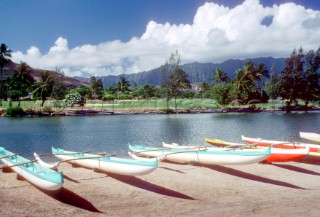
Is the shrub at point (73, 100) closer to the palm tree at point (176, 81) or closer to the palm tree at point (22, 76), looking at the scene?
the palm tree at point (22, 76)

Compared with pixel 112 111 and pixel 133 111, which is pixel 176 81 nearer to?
pixel 133 111

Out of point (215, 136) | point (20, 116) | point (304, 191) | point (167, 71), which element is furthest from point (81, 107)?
point (304, 191)

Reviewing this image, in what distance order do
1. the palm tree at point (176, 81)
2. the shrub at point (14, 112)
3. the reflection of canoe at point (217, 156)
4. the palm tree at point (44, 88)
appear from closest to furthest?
the reflection of canoe at point (217, 156)
the shrub at point (14, 112)
the palm tree at point (176, 81)
the palm tree at point (44, 88)

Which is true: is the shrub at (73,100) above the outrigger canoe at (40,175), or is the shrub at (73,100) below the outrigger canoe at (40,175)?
above

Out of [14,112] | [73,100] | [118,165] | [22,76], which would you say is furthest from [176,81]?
[118,165]

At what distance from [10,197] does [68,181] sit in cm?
286

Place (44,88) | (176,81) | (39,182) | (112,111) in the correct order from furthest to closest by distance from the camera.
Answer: (44,88) → (176,81) → (112,111) → (39,182)

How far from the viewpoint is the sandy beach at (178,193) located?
11.4m

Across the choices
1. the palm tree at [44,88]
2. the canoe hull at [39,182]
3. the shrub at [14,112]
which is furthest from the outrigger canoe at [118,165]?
the palm tree at [44,88]

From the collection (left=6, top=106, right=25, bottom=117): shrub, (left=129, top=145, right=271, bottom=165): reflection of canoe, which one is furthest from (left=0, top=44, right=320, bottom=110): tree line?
(left=129, top=145, right=271, bottom=165): reflection of canoe

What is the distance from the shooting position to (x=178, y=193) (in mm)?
13570

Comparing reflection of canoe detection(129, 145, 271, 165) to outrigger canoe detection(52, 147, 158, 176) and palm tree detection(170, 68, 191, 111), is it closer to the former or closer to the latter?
outrigger canoe detection(52, 147, 158, 176)

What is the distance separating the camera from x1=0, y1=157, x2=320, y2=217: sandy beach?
1145cm

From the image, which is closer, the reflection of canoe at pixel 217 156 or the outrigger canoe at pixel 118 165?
the outrigger canoe at pixel 118 165
